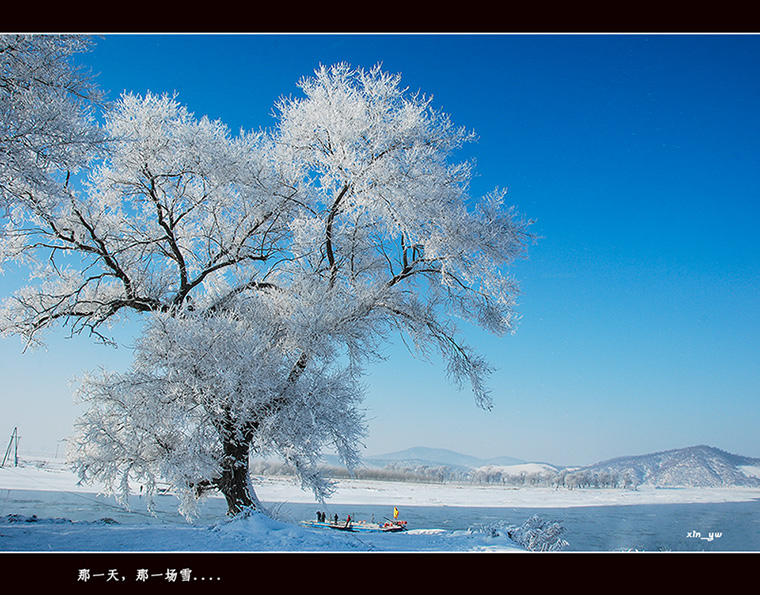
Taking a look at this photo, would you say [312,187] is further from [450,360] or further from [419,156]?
[450,360]

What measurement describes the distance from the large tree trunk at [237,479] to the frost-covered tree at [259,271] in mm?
24

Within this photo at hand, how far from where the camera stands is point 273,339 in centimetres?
881

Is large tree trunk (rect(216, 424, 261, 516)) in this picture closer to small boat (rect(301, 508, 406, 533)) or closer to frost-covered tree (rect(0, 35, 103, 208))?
small boat (rect(301, 508, 406, 533))

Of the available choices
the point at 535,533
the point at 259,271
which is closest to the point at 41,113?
the point at 259,271

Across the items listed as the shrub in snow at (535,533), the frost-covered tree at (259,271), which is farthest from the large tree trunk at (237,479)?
the shrub in snow at (535,533)

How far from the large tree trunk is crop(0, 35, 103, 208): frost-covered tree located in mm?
4646

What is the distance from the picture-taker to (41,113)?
6.54m

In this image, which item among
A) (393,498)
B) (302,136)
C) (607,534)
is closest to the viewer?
(302,136)

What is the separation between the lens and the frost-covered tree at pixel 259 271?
26.0 feet

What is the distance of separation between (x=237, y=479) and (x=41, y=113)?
20.3ft
